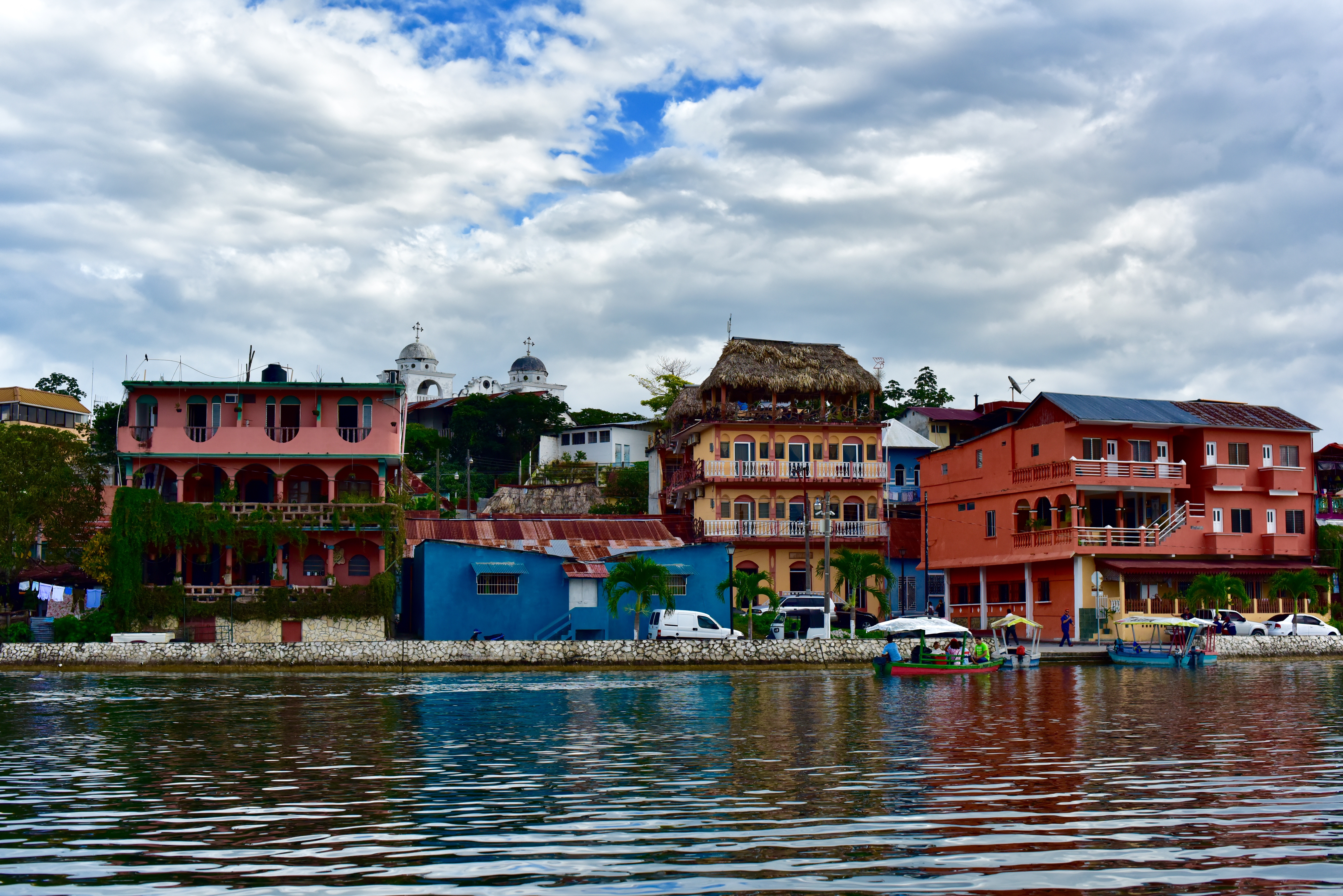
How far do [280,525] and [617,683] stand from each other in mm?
21519

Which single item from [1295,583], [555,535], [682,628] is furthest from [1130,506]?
[555,535]

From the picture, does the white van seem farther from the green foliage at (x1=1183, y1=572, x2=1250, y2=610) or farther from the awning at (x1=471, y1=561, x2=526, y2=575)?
the green foliage at (x1=1183, y1=572, x2=1250, y2=610)

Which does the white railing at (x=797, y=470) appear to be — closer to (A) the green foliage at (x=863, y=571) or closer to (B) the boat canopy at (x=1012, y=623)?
(A) the green foliage at (x=863, y=571)

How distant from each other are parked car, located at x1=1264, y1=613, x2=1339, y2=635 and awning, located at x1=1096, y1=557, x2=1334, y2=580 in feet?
8.84

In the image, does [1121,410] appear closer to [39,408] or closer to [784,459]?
[784,459]

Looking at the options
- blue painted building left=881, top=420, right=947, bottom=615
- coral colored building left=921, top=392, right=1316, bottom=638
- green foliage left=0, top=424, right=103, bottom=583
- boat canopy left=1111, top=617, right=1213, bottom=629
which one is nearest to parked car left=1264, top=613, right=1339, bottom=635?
coral colored building left=921, top=392, right=1316, bottom=638

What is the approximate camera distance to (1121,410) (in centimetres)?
6078

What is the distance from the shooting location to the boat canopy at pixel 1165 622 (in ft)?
156

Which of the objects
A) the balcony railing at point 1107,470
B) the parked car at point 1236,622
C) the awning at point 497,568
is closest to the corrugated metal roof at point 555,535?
the awning at point 497,568

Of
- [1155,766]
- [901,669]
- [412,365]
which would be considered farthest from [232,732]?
[412,365]

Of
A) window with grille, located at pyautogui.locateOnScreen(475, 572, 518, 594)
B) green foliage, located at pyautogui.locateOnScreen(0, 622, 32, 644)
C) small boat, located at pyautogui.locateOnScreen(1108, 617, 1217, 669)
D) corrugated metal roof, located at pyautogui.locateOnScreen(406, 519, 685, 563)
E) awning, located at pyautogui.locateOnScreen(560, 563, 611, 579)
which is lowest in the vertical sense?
small boat, located at pyautogui.locateOnScreen(1108, 617, 1217, 669)

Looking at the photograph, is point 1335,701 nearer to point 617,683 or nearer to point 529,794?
point 617,683

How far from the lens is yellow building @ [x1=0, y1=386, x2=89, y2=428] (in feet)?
308

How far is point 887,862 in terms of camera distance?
35.0 ft
